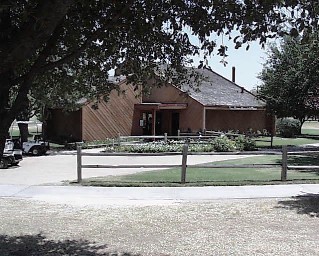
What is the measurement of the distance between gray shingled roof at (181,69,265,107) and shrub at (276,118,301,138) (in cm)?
397

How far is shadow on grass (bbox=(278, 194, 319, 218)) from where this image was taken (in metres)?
10.5

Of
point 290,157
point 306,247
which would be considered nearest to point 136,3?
point 306,247

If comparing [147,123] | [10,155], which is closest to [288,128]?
[147,123]

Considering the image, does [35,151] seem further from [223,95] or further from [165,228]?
[223,95]

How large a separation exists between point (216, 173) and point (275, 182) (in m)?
3.09

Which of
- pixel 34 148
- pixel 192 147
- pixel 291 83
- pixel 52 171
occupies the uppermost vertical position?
pixel 291 83

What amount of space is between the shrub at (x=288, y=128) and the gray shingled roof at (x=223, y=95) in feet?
13.0

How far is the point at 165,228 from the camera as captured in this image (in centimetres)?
A: 900

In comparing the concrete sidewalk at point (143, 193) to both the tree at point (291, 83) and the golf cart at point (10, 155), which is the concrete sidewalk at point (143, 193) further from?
the tree at point (291, 83)

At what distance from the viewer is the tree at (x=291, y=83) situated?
26898 mm

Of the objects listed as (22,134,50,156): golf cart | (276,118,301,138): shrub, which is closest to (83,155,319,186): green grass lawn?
(22,134,50,156): golf cart

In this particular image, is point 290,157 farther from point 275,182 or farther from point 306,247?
point 306,247

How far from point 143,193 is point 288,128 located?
38360 millimetres

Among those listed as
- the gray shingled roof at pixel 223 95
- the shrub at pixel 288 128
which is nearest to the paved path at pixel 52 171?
the gray shingled roof at pixel 223 95
